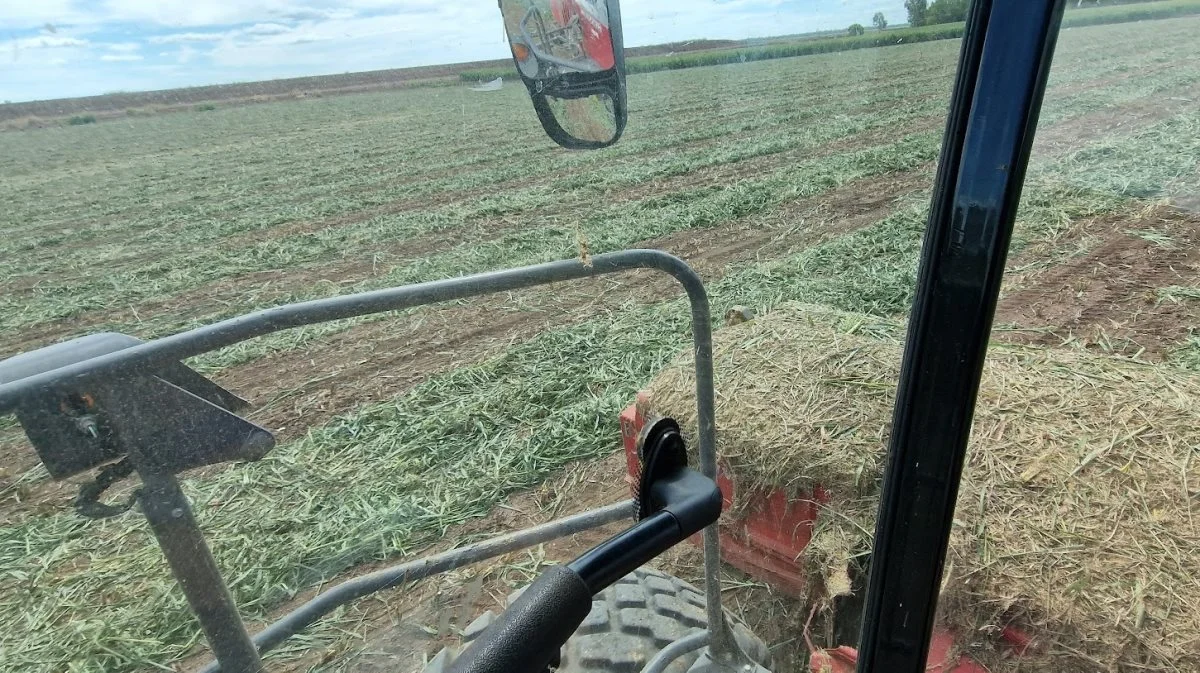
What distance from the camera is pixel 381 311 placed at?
3.74 feet

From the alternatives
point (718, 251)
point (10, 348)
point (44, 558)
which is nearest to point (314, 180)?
point (10, 348)

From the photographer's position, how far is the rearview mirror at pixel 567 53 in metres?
1.03

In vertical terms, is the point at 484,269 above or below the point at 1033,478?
below

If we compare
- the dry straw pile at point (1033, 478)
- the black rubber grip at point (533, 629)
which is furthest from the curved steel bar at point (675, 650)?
the black rubber grip at point (533, 629)

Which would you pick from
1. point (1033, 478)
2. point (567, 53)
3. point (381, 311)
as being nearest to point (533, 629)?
point (381, 311)

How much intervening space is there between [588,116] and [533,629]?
37.1 inches

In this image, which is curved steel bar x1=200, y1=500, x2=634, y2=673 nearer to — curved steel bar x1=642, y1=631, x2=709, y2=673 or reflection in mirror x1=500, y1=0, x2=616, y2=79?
curved steel bar x1=642, y1=631, x2=709, y2=673

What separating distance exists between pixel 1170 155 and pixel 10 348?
790cm

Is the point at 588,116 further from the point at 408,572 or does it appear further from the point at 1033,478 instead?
the point at 1033,478

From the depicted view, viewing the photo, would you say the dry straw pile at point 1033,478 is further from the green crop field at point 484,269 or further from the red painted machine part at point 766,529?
the green crop field at point 484,269

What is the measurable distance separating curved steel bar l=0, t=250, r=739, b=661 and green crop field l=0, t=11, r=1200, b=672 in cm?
20

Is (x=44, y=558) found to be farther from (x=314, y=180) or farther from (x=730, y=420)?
(x=314, y=180)

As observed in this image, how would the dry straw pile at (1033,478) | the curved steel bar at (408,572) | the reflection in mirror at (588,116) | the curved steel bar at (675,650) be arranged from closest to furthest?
the reflection in mirror at (588,116)
the curved steel bar at (408,572)
the dry straw pile at (1033,478)
the curved steel bar at (675,650)

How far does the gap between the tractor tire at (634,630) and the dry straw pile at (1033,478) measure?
428mm
